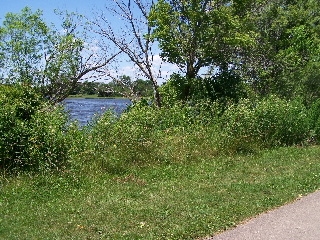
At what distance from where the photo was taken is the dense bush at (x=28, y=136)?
8.20 meters

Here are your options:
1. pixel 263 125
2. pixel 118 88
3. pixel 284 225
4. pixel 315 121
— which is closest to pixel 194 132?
pixel 263 125

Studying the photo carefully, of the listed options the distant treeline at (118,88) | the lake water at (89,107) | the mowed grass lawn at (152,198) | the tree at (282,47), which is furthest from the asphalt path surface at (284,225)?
the distant treeline at (118,88)

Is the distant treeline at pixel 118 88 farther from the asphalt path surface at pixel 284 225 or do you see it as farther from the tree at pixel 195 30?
the asphalt path surface at pixel 284 225

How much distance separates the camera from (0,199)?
22.9ft

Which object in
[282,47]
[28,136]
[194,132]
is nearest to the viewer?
[28,136]

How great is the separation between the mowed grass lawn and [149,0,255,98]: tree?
5619 mm

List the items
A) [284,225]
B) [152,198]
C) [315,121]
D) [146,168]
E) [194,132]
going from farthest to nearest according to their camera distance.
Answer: [315,121]
[194,132]
[146,168]
[152,198]
[284,225]

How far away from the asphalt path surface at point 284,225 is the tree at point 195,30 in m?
8.53

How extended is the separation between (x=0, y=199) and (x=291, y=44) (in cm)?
1422

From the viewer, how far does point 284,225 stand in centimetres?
569

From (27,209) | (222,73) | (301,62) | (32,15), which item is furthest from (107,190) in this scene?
(301,62)

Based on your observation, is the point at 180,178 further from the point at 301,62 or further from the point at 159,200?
the point at 301,62

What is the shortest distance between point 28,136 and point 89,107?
5266 mm

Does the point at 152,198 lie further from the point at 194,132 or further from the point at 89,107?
the point at 89,107
